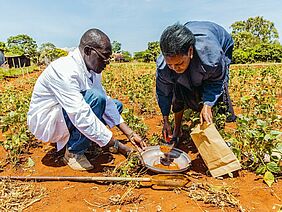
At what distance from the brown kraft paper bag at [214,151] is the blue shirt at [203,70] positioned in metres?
0.32

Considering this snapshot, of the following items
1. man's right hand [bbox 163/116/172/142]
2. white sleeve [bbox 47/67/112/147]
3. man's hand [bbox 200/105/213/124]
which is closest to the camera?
white sleeve [bbox 47/67/112/147]

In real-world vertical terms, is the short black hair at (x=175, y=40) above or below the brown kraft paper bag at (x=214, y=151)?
above

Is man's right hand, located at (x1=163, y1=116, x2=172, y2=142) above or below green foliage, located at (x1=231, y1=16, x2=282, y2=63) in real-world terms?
above

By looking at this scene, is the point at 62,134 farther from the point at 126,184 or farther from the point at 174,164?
the point at 174,164

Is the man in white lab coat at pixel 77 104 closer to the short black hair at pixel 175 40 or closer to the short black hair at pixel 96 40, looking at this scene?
the short black hair at pixel 96 40

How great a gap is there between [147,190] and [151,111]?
2.13 m

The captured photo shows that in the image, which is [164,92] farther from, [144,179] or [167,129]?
[144,179]

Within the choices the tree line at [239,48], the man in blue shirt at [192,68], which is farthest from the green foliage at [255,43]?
the man in blue shirt at [192,68]

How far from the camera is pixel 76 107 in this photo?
2.06 m

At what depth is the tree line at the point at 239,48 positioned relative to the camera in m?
18.0

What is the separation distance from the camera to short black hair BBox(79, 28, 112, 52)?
213 cm

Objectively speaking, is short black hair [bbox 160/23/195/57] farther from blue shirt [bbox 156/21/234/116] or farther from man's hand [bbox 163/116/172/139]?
man's hand [bbox 163/116/172/139]

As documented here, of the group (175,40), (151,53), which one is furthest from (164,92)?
(151,53)

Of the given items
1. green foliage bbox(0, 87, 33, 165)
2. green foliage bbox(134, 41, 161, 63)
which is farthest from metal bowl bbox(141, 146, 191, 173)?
green foliage bbox(134, 41, 161, 63)
